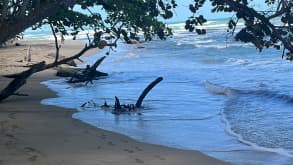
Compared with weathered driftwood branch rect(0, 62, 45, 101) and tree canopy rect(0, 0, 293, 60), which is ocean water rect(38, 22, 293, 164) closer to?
tree canopy rect(0, 0, 293, 60)

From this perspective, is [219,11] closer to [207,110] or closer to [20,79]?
[20,79]

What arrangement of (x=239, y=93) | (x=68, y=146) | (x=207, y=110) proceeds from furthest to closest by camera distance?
(x=239, y=93) < (x=207, y=110) < (x=68, y=146)

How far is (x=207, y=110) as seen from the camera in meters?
13.2

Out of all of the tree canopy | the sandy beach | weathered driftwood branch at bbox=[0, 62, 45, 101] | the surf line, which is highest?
the tree canopy

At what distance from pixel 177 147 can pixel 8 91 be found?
4.62 metres

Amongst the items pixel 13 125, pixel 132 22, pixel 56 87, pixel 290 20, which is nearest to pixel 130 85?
pixel 56 87

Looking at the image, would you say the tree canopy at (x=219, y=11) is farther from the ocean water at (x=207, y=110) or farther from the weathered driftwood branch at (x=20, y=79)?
the weathered driftwood branch at (x=20, y=79)

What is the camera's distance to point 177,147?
851cm

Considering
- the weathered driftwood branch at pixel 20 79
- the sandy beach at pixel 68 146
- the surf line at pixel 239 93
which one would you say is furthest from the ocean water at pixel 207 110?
the weathered driftwood branch at pixel 20 79

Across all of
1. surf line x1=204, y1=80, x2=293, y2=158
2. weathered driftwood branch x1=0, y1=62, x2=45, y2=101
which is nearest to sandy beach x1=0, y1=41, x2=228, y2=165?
weathered driftwood branch x1=0, y1=62, x2=45, y2=101

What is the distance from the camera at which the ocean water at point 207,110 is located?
29.0 feet

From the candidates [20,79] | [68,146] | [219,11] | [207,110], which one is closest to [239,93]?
[207,110]

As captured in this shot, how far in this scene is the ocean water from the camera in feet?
29.0

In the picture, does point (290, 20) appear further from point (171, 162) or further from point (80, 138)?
point (80, 138)
